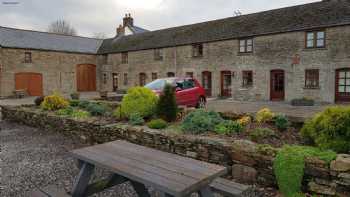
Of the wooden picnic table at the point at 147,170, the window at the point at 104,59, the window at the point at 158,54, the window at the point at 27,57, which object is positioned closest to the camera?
the wooden picnic table at the point at 147,170

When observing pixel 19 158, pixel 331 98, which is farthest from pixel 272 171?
pixel 331 98

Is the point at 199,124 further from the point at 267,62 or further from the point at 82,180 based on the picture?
the point at 267,62

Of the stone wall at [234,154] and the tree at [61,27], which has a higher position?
the tree at [61,27]

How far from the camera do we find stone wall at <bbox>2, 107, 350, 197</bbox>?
334 centimetres

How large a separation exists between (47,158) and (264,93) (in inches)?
621

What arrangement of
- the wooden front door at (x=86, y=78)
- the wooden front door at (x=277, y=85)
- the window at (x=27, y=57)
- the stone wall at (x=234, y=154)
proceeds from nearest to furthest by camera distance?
1. the stone wall at (x=234, y=154)
2. the wooden front door at (x=277, y=85)
3. the window at (x=27, y=57)
4. the wooden front door at (x=86, y=78)

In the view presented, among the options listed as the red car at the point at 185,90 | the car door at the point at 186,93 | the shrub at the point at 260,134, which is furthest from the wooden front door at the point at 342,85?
the shrub at the point at 260,134

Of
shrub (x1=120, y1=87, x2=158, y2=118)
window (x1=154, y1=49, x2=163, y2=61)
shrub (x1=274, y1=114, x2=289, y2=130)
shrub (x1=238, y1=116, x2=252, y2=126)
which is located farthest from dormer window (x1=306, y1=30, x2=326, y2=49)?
shrub (x1=120, y1=87, x2=158, y2=118)

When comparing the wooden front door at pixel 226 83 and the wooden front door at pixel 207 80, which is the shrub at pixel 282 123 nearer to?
the wooden front door at pixel 226 83

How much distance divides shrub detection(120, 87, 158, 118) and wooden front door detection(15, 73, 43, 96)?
830 inches

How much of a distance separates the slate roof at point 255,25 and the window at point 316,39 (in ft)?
1.80

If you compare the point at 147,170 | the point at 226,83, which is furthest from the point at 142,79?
the point at 147,170

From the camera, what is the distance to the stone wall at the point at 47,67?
23.1 m

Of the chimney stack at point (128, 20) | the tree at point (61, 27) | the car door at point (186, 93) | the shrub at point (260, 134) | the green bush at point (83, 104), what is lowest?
the shrub at point (260, 134)
